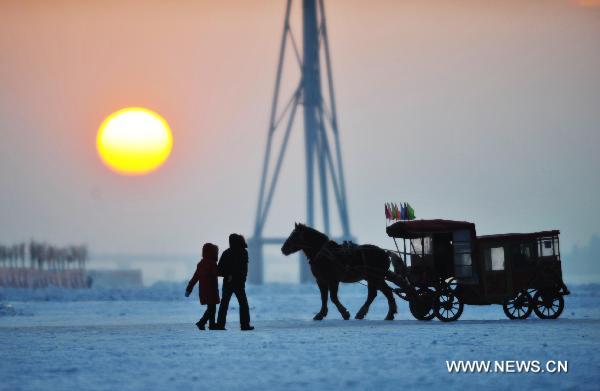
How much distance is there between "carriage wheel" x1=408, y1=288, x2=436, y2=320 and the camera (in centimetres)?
2100

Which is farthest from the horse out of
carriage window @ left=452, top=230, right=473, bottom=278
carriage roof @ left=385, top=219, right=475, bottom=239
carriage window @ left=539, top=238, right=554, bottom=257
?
carriage window @ left=539, top=238, right=554, bottom=257

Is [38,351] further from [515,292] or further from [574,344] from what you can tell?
[515,292]

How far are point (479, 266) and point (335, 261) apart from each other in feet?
9.72

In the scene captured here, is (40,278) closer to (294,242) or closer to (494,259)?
(294,242)

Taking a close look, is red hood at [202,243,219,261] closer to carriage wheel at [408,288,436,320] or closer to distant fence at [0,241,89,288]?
carriage wheel at [408,288,436,320]

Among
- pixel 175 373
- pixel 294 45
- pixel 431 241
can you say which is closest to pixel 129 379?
pixel 175 373

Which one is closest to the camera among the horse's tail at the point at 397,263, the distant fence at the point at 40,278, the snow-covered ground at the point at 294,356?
the snow-covered ground at the point at 294,356

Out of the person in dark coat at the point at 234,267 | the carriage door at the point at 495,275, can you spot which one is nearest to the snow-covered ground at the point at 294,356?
the person in dark coat at the point at 234,267

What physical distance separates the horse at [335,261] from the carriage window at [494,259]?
2.20 meters

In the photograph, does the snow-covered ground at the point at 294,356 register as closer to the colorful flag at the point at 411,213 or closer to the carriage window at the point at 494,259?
the carriage window at the point at 494,259

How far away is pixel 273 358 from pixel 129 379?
2.41 metres

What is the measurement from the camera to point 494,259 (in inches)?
808

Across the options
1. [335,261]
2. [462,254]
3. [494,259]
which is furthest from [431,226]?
[335,261]

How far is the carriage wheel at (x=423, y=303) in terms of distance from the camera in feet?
68.9
